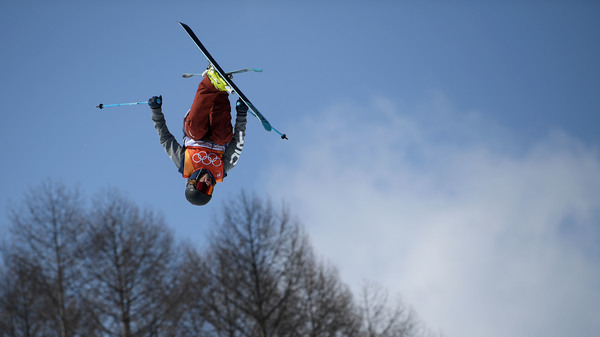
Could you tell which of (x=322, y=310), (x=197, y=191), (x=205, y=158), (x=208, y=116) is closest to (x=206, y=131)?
(x=208, y=116)

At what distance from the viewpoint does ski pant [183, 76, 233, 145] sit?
873cm

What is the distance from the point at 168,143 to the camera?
8.89 meters

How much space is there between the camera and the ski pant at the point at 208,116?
28.7 ft

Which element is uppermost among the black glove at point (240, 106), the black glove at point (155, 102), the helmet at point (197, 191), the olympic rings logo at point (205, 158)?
the black glove at point (240, 106)

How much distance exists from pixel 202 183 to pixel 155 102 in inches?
49.4

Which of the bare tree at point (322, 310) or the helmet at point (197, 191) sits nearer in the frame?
the helmet at point (197, 191)

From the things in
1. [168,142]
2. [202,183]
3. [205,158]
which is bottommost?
[202,183]

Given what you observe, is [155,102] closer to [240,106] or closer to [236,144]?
[240,106]

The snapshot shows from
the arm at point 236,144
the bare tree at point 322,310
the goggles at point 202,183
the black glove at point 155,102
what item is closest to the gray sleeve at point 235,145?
the arm at point 236,144

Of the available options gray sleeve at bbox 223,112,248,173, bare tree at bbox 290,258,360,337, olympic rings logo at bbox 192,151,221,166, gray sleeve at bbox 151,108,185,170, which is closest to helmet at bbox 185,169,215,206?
olympic rings logo at bbox 192,151,221,166

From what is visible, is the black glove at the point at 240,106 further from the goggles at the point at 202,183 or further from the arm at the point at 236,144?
the goggles at the point at 202,183

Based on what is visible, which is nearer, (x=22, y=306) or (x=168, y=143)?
(x=168, y=143)

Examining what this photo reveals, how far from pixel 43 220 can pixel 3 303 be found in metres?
2.81

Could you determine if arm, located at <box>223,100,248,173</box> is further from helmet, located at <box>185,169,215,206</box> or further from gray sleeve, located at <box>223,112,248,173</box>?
helmet, located at <box>185,169,215,206</box>
